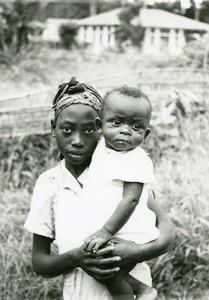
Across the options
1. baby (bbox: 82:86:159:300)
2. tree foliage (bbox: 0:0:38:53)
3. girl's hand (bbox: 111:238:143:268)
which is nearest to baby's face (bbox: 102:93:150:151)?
baby (bbox: 82:86:159:300)

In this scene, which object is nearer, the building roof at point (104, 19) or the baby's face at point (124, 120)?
the baby's face at point (124, 120)

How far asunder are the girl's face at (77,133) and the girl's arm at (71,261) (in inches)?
14.0

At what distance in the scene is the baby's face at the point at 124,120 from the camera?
2.10m

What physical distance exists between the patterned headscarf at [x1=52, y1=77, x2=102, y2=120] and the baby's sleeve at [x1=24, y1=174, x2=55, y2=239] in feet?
0.95

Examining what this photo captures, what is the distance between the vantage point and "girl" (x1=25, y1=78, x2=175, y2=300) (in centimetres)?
211

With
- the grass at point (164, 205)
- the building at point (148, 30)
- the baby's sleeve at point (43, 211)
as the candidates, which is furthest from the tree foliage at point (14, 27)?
the baby's sleeve at point (43, 211)

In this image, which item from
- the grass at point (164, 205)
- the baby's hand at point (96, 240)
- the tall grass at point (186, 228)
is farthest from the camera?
the tall grass at point (186, 228)

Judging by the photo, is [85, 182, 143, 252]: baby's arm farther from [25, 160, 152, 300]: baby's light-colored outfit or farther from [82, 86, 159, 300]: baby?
[25, 160, 152, 300]: baby's light-colored outfit

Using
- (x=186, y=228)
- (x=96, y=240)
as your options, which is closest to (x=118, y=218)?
(x=96, y=240)

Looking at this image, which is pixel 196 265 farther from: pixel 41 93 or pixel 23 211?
pixel 41 93

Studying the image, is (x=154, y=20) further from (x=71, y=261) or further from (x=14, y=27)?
(x=71, y=261)

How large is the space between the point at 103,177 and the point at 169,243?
1.41 ft

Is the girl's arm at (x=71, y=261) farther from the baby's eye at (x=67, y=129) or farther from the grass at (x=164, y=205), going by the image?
the grass at (x=164, y=205)

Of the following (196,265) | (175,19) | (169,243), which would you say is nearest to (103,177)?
(169,243)
